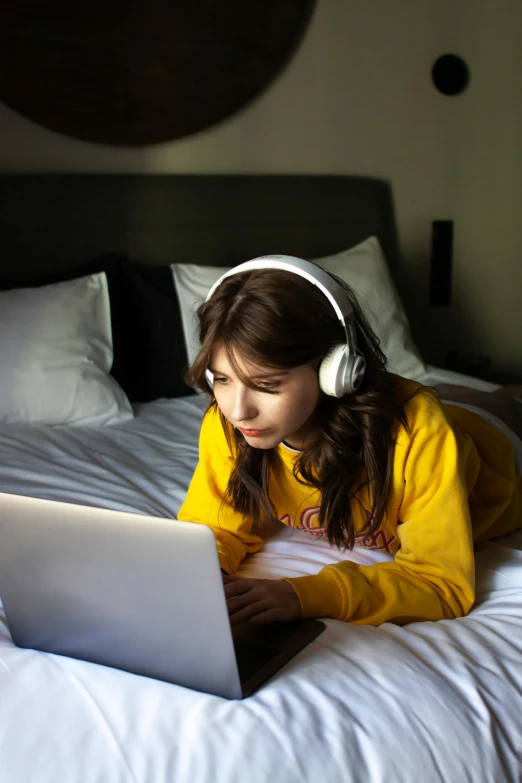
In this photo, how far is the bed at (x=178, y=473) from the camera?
0.73 meters

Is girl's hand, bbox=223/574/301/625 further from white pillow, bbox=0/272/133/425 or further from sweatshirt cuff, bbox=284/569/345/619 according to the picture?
white pillow, bbox=0/272/133/425

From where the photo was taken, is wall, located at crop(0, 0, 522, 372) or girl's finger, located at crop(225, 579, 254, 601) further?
wall, located at crop(0, 0, 522, 372)

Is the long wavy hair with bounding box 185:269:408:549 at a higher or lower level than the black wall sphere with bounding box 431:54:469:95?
lower

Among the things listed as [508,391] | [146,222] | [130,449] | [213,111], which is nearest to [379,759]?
[130,449]

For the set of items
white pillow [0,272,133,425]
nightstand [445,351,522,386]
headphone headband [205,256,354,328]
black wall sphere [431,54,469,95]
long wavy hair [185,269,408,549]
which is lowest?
nightstand [445,351,522,386]

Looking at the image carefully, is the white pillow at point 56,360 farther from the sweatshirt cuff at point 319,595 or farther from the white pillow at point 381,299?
the sweatshirt cuff at point 319,595

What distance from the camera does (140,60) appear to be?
2531 millimetres

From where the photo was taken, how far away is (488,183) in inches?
123

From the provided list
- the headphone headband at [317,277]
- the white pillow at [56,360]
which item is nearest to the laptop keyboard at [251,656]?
the headphone headband at [317,277]

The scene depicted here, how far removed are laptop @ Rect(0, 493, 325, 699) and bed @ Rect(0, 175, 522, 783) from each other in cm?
2

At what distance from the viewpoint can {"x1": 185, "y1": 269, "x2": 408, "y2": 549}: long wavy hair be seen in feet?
3.16

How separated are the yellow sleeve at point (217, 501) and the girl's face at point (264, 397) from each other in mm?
196

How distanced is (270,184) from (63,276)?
810 mm

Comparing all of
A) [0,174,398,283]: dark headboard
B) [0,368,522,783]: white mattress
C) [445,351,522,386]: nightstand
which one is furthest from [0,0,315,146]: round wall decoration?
[0,368,522,783]: white mattress
